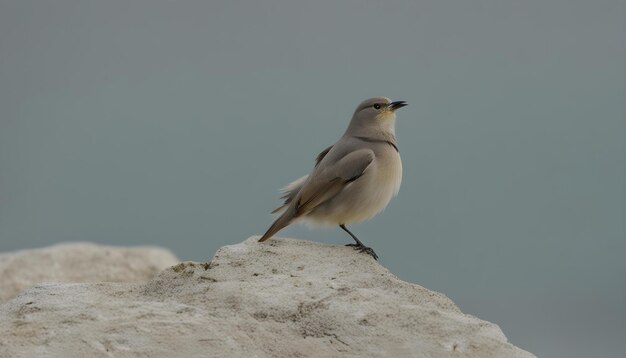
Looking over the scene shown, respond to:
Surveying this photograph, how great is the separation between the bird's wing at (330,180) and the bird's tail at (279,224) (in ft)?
0.27

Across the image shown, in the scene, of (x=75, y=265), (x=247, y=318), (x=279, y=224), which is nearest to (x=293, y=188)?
(x=279, y=224)

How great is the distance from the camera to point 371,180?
8.13m

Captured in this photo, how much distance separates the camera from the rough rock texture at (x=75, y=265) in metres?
11.1

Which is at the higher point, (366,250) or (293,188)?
(293,188)

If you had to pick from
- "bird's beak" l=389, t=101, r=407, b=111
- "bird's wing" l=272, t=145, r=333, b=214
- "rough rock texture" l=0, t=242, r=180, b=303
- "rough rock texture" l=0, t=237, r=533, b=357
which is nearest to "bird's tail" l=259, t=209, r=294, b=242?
Answer: "bird's wing" l=272, t=145, r=333, b=214

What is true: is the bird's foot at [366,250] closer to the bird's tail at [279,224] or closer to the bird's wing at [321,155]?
the bird's tail at [279,224]

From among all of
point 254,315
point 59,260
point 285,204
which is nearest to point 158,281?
point 254,315

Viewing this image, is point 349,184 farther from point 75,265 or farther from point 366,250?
point 75,265

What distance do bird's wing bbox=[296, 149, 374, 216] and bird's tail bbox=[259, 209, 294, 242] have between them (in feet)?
0.27

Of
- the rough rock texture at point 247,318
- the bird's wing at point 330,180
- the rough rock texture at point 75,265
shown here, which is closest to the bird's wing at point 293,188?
the bird's wing at point 330,180

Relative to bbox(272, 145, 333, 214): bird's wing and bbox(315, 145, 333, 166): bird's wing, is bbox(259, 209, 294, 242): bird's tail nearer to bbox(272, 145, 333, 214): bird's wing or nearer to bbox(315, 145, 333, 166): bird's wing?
bbox(272, 145, 333, 214): bird's wing

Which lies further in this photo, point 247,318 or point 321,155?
point 321,155

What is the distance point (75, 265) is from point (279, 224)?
454 cm

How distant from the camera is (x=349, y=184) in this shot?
319 inches
